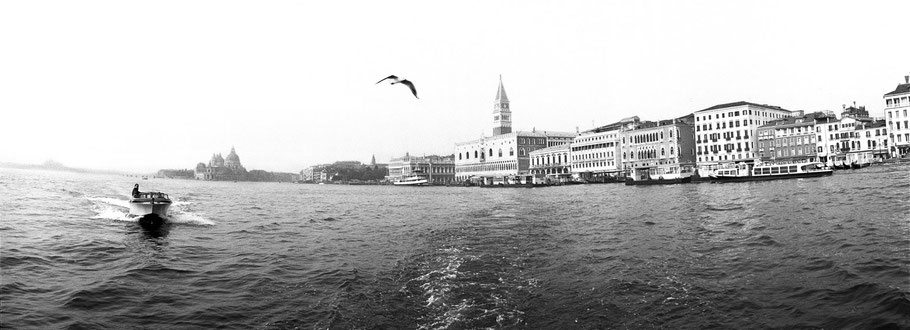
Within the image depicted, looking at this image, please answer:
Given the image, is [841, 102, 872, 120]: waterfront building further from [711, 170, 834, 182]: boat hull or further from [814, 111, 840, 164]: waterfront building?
[711, 170, 834, 182]: boat hull

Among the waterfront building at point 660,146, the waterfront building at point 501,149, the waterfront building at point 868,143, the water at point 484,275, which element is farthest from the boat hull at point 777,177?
the waterfront building at point 501,149

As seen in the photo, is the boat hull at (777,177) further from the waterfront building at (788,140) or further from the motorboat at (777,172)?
the waterfront building at (788,140)

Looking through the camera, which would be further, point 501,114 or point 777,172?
point 501,114

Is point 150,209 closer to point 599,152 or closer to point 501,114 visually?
point 599,152

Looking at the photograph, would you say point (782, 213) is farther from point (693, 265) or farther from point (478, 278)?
point (478, 278)

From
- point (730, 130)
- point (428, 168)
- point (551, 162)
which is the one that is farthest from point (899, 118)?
point (428, 168)

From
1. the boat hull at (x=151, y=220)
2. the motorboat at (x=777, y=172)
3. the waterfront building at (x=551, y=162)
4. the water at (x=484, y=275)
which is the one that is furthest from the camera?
the waterfront building at (x=551, y=162)

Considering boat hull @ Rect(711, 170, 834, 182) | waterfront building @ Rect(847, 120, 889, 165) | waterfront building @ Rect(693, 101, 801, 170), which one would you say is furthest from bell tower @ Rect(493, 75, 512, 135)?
boat hull @ Rect(711, 170, 834, 182)
